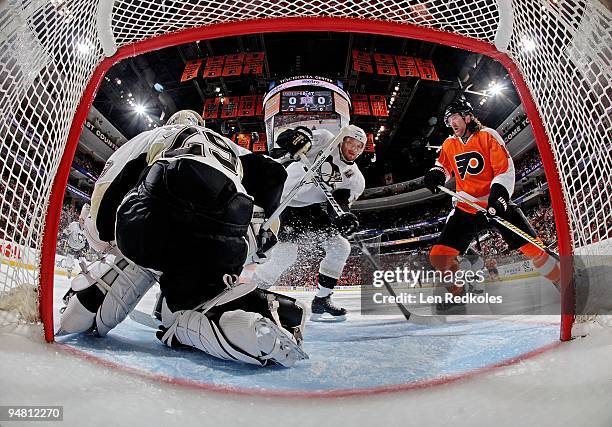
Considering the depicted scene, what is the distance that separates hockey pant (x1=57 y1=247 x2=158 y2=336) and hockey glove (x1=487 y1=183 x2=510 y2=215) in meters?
1.45

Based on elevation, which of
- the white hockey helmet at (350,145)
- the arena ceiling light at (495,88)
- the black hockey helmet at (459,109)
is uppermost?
the arena ceiling light at (495,88)

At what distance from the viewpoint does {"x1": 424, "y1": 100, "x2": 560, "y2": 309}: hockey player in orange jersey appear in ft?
5.30

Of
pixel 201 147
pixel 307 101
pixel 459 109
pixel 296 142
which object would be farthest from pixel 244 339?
pixel 459 109

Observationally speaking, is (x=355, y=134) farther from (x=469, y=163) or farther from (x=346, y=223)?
(x=469, y=163)

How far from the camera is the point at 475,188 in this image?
1.67 m

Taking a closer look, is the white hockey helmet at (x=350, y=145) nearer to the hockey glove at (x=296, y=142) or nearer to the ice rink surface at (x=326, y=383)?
the hockey glove at (x=296, y=142)

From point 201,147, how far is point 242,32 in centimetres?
36

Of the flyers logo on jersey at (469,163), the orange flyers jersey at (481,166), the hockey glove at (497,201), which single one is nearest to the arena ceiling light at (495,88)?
the orange flyers jersey at (481,166)

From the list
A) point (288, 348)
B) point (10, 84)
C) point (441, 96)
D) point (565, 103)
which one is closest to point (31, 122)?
point (10, 84)

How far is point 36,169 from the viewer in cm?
84

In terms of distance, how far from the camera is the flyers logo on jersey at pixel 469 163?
168 centimetres

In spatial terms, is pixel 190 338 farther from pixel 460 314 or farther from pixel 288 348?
pixel 460 314

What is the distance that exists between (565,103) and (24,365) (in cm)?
124

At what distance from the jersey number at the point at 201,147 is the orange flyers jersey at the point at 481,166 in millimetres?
1288
